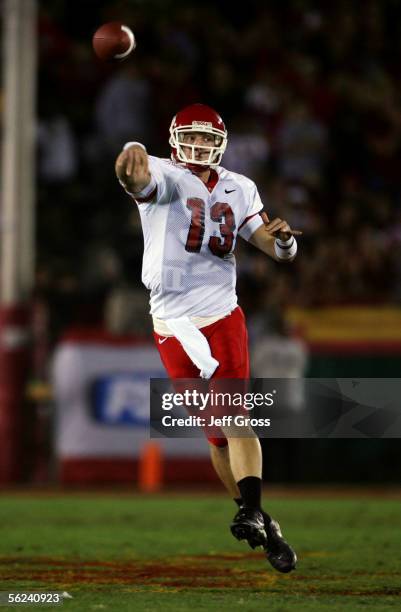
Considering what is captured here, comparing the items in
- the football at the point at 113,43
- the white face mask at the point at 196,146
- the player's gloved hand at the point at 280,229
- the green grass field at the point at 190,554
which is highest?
the football at the point at 113,43

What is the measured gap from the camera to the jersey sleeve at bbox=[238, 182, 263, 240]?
20.9 ft

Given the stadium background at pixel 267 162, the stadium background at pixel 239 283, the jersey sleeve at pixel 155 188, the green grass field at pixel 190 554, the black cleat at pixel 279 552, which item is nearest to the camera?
the green grass field at pixel 190 554

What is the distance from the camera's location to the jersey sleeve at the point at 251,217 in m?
6.36

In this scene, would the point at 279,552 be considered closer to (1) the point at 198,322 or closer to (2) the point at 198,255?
(1) the point at 198,322

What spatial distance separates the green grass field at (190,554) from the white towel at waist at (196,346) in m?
0.95

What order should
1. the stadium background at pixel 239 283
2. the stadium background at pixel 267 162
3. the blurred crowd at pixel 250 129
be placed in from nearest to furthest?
the stadium background at pixel 239 283 < the stadium background at pixel 267 162 < the blurred crowd at pixel 250 129

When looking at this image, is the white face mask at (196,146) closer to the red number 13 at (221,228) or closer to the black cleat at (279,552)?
the red number 13 at (221,228)

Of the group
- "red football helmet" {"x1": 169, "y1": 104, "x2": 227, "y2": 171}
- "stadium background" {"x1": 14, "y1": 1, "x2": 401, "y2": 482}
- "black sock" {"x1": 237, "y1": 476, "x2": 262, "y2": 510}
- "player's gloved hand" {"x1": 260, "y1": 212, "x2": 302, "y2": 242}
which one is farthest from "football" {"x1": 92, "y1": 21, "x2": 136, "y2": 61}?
"stadium background" {"x1": 14, "y1": 1, "x2": 401, "y2": 482}

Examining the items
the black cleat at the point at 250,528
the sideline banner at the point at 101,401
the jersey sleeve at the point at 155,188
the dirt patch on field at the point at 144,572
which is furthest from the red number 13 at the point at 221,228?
the sideline banner at the point at 101,401

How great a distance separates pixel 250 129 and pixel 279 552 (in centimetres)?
871

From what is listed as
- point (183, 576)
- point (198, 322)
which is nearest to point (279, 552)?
point (183, 576)

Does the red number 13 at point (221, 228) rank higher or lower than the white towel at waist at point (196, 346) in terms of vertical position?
higher

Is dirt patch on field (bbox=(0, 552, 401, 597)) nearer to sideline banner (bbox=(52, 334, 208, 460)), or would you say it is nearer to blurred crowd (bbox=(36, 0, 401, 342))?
sideline banner (bbox=(52, 334, 208, 460))

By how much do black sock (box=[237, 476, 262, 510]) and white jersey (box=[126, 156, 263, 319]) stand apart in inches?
30.9
